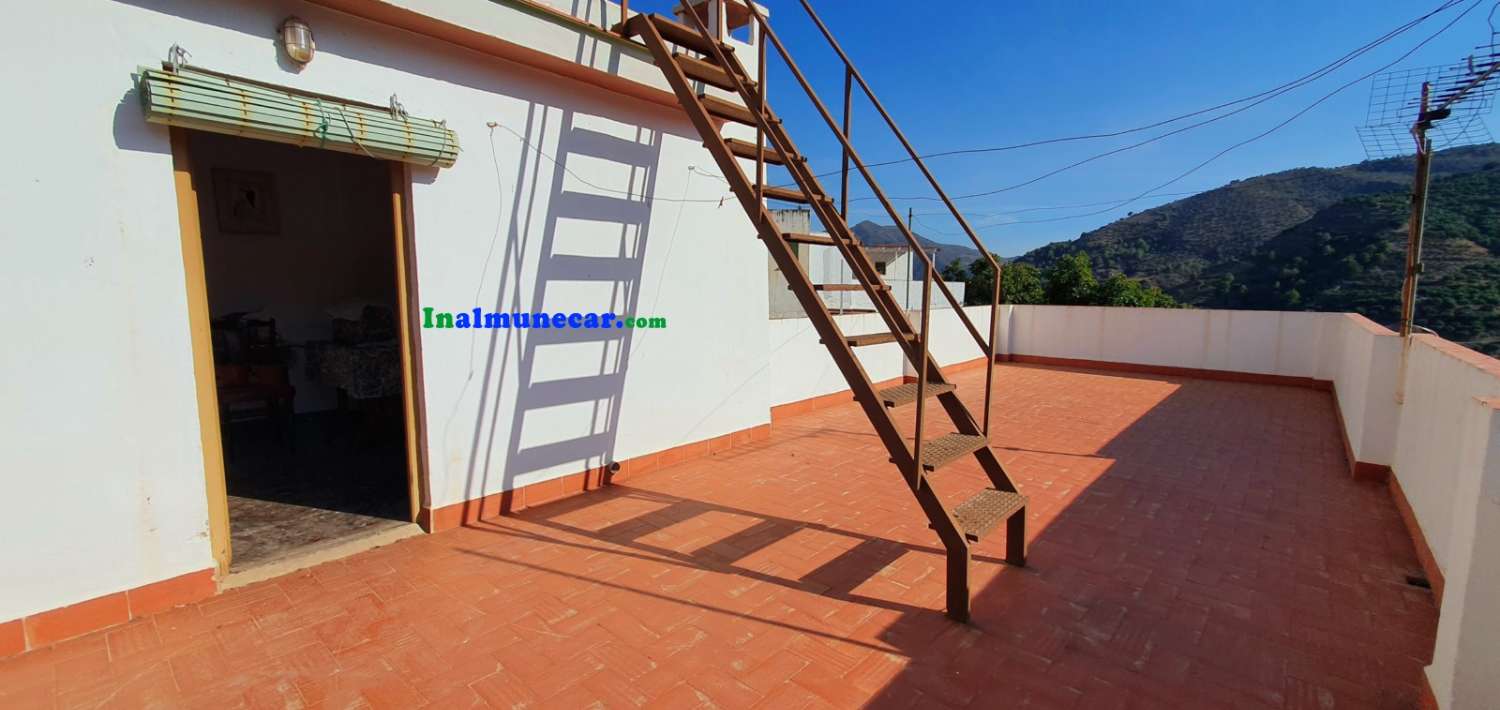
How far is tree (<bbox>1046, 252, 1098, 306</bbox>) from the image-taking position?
2223cm

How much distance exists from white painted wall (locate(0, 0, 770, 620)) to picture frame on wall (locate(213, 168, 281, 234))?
3.92m

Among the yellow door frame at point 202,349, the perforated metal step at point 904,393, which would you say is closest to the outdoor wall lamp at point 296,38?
the yellow door frame at point 202,349

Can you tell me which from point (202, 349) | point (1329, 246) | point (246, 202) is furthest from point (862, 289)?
point (1329, 246)

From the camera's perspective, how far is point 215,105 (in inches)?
107

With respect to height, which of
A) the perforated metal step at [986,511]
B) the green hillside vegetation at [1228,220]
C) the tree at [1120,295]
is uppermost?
the green hillside vegetation at [1228,220]

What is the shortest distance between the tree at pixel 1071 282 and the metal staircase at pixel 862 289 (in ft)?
70.2

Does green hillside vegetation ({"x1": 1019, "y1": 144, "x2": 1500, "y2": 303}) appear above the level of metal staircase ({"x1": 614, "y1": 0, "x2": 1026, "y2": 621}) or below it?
above

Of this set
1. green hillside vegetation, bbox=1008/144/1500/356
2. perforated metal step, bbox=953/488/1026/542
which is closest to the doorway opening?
perforated metal step, bbox=953/488/1026/542

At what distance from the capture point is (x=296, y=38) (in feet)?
9.86

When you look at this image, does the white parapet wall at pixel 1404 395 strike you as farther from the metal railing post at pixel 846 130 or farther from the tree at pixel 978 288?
the tree at pixel 978 288

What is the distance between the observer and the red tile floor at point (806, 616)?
2318mm

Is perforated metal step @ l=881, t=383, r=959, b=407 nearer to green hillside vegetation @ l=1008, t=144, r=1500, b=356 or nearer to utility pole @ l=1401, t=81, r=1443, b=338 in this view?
utility pole @ l=1401, t=81, r=1443, b=338

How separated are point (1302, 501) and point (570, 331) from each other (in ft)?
18.0

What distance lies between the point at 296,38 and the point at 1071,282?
2418 cm
